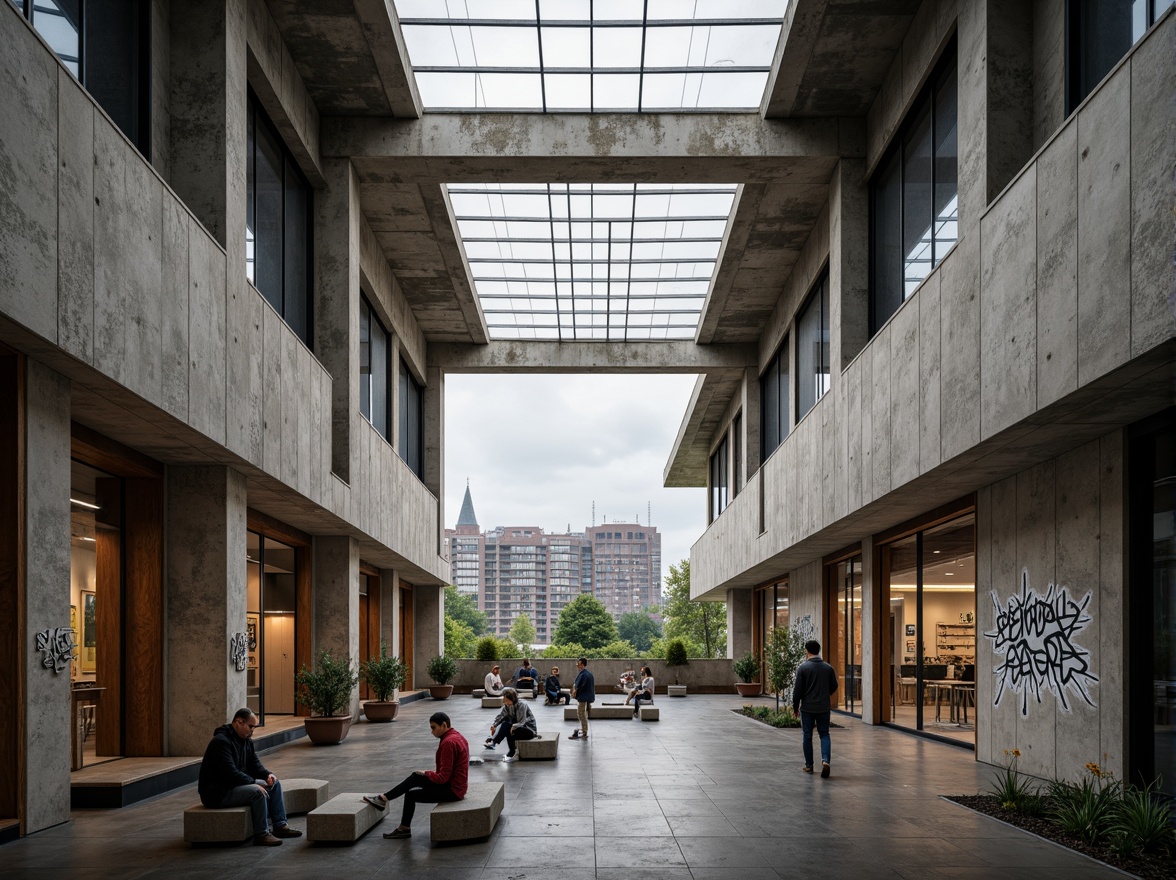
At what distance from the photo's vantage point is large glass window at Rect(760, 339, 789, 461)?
29.2 meters

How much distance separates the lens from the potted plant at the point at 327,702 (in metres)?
19.1

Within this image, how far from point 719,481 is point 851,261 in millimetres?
25642

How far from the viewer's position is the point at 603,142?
20.2 meters

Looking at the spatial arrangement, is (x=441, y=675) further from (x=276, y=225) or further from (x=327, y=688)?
(x=276, y=225)

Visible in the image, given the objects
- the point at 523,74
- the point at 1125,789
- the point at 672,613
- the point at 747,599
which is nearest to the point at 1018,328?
the point at 1125,789

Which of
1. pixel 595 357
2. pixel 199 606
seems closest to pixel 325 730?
pixel 199 606

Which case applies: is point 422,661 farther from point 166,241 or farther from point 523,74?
point 166,241

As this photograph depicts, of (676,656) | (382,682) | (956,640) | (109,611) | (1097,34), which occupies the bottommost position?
(676,656)

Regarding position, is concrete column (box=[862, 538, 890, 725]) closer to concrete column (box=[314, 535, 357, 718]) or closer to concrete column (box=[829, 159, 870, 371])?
concrete column (box=[829, 159, 870, 371])

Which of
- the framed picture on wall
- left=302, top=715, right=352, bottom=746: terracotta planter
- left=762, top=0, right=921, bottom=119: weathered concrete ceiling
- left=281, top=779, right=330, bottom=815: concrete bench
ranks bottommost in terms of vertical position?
left=302, top=715, right=352, bottom=746: terracotta planter

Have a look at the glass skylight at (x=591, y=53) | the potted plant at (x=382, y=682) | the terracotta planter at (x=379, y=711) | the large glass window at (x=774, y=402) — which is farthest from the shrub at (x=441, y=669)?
the glass skylight at (x=591, y=53)

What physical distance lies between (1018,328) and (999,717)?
21.0 feet

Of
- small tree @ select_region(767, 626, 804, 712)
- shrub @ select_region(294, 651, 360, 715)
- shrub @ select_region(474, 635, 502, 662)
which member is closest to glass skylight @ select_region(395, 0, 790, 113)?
shrub @ select_region(294, 651, 360, 715)

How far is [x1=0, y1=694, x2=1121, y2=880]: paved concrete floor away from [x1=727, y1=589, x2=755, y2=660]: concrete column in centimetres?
2528
